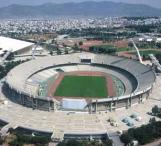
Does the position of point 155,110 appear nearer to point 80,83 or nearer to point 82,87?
point 82,87

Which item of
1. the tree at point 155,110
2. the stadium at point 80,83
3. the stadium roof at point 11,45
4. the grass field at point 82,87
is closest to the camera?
the tree at point 155,110

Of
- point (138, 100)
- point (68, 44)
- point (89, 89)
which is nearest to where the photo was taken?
point (138, 100)

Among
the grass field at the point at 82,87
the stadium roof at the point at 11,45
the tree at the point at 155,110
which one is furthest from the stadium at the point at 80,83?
the stadium roof at the point at 11,45

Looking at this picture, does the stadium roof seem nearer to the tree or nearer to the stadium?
the stadium

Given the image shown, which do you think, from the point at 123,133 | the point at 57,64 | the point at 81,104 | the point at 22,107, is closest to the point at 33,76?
the point at 57,64

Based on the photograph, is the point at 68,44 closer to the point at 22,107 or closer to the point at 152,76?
the point at 152,76

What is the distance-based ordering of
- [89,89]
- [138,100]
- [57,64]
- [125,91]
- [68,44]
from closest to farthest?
[138,100], [125,91], [89,89], [57,64], [68,44]

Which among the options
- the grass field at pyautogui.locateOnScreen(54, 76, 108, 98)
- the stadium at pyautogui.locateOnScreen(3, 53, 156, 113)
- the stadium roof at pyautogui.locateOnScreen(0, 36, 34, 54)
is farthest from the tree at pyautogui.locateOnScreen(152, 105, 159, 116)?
the stadium roof at pyautogui.locateOnScreen(0, 36, 34, 54)

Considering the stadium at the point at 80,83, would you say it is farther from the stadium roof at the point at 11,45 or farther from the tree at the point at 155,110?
the stadium roof at the point at 11,45
